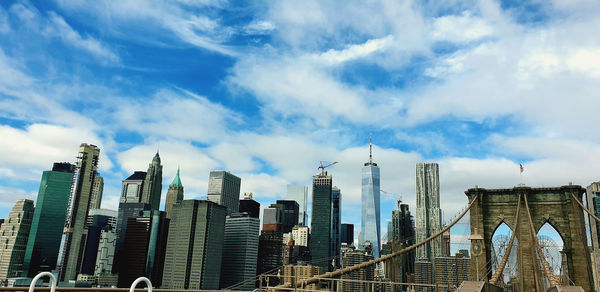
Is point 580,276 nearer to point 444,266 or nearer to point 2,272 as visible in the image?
point 444,266

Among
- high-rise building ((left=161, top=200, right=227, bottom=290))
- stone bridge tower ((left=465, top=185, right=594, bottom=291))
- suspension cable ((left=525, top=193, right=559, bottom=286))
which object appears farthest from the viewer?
high-rise building ((left=161, top=200, right=227, bottom=290))

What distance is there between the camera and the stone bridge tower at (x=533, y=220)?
34.5m

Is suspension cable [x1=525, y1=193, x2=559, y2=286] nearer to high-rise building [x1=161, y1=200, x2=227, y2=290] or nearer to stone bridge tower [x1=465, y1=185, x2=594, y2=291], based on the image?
stone bridge tower [x1=465, y1=185, x2=594, y2=291]

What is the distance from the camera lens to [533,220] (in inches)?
1463

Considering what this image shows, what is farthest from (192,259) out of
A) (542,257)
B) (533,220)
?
(542,257)

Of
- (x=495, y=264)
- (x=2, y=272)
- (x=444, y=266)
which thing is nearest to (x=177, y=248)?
(x=2, y=272)

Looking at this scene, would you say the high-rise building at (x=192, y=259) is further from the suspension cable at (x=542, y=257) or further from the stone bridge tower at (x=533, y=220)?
the suspension cable at (x=542, y=257)

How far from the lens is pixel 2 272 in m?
196

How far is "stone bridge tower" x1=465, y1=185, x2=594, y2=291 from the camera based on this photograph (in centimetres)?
3447

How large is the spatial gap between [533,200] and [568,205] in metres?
2.69

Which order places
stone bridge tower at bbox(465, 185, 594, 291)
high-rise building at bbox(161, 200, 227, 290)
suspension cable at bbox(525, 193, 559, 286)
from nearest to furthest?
suspension cable at bbox(525, 193, 559, 286)
stone bridge tower at bbox(465, 185, 594, 291)
high-rise building at bbox(161, 200, 227, 290)

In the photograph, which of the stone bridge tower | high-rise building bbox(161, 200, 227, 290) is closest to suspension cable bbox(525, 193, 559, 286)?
the stone bridge tower

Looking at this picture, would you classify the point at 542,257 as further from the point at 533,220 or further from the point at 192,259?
Result: the point at 192,259

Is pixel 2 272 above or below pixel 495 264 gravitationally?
below
